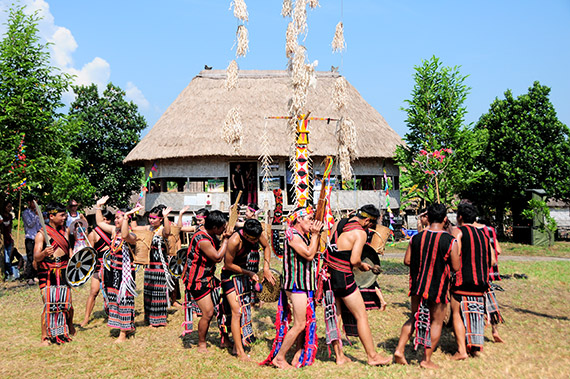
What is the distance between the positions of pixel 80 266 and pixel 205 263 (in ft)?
6.73

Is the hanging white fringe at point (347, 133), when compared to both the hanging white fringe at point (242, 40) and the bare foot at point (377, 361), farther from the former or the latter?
the bare foot at point (377, 361)

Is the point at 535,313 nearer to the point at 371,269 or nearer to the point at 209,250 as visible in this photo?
the point at 371,269

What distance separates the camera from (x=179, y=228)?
25.8ft

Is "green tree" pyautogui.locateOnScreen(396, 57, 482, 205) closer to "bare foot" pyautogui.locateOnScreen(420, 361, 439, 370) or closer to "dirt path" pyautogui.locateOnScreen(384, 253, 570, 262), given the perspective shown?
"dirt path" pyautogui.locateOnScreen(384, 253, 570, 262)

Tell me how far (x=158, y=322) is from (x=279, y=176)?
13988 mm

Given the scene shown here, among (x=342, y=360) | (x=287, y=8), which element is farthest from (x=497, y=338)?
(x=287, y=8)

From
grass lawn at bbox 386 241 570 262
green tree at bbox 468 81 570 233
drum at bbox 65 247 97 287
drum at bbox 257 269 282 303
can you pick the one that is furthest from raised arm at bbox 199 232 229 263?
green tree at bbox 468 81 570 233

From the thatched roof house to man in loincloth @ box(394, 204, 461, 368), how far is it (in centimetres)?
1447

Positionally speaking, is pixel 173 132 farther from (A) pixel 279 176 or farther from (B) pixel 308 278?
(B) pixel 308 278

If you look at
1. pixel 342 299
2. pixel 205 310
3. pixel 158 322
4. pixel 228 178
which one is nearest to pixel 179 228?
pixel 158 322

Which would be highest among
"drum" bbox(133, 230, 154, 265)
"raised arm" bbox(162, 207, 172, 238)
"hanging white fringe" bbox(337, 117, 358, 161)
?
"hanging white fringe" bbox(337, 117, 358, 161)

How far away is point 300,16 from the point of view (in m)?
7.26

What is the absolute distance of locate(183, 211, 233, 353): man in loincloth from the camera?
573cm

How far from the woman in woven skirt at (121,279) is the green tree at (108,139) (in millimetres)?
19673
